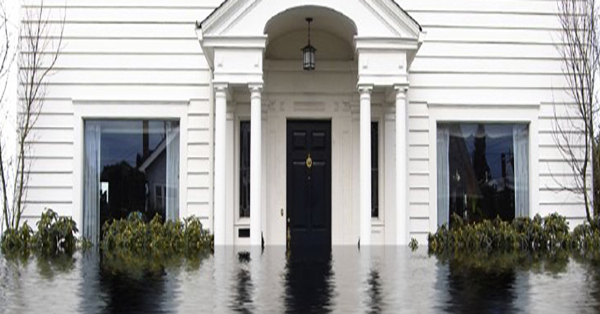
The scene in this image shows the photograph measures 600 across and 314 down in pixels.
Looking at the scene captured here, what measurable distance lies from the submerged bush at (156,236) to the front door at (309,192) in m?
2.00

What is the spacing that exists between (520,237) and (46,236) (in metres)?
8.87

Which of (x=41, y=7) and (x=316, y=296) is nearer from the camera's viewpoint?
(x=316, y=296)

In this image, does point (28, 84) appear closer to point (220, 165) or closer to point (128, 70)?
point (128, 70)

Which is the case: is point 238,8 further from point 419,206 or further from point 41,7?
point 419,206

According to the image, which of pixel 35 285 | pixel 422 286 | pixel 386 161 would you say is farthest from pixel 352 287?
pixel 386 161

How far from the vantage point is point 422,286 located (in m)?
8.61

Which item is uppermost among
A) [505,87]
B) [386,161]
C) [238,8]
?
[238,8]

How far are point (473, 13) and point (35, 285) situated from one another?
11402mm

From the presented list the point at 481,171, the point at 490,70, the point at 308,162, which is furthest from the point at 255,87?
the point at 481,171

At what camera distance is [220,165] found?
590 inches

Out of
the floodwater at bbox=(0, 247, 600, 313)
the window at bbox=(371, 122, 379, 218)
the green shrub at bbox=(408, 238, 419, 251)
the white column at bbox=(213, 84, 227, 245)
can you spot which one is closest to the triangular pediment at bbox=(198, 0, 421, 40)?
the white column at bbox=(213, 84, 227, 245)

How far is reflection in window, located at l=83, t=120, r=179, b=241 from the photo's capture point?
55.0ft

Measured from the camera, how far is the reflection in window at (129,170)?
659 inches

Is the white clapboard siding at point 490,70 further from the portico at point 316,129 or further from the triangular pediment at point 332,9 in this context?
the triangular pediment at point 332,9
